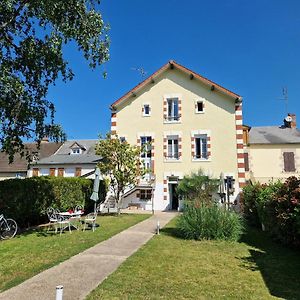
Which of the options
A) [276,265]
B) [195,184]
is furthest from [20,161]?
[276,265]

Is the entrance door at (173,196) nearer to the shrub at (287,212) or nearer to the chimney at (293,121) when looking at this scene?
the shrub at (287,212)

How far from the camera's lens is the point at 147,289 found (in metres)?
5.16

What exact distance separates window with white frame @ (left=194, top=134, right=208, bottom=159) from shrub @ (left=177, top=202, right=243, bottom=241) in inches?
481

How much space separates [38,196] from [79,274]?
8.69 m

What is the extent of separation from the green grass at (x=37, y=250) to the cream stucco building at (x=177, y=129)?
10.9 m

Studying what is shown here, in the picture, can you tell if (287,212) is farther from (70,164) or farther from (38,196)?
(70,164)

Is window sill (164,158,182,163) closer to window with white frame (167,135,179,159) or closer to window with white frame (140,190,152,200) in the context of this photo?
window with white frame (167,135,179,159)

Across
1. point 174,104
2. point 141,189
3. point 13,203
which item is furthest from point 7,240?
point 174,104

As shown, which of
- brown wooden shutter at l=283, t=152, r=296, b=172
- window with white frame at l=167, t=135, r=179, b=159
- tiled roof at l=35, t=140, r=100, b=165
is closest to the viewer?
window with white frame at l=167, t=135, r=179, b=159

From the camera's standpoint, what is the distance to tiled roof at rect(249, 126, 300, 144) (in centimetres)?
2891

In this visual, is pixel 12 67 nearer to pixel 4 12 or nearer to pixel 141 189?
pixel 4 12

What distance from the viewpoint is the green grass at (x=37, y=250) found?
6.07m

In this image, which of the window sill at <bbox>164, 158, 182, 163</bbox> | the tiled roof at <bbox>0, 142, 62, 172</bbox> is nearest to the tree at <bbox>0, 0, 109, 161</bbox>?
the window sill at <bbox>164, 158, 182, 163</bbox>

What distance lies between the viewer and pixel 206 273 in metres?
6.19
